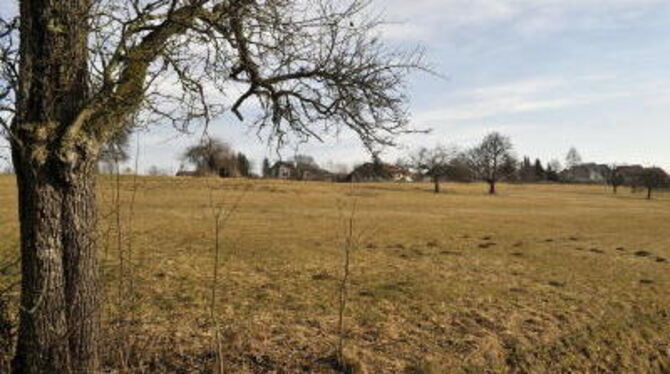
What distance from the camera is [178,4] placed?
619 cm

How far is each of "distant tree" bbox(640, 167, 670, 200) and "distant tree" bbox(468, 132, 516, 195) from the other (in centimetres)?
1946

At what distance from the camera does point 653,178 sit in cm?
8719

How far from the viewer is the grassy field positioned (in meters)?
8.41

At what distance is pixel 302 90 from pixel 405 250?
41.7ft

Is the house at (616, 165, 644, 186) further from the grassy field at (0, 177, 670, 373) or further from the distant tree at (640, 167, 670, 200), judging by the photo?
the grassy field at (0, 177, 670, 373)

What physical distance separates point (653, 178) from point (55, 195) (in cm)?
9482

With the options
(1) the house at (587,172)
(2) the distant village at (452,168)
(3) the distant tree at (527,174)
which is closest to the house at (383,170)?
(2) the distant village at (452,168)

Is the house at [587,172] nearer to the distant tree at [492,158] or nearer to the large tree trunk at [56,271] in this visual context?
the distant tree at [492,158]

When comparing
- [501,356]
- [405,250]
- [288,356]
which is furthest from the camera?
[405,250]

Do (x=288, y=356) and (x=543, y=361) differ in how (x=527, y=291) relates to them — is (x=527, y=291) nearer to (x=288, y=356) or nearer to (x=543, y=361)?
(x=543, y=361)

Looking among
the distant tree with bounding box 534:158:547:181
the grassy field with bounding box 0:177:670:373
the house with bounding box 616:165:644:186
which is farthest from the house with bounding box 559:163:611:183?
the grassy field with bounding box 0:177:670:373

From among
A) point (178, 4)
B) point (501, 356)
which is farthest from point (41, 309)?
point (501, 356)

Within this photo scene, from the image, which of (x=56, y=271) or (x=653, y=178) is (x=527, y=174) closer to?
(x=653, y=178)

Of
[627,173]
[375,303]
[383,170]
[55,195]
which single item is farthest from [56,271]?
[627,173]
